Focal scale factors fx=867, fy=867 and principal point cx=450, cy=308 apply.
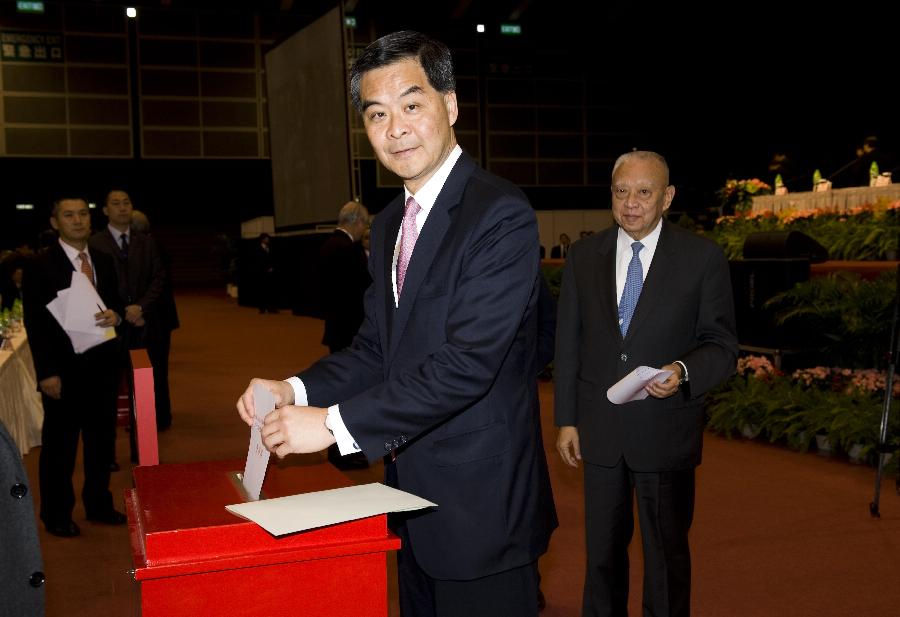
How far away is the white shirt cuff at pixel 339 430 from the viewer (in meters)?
1.27

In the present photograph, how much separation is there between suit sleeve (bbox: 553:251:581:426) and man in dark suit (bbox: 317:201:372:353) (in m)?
2.69

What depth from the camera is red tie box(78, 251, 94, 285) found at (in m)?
4.52

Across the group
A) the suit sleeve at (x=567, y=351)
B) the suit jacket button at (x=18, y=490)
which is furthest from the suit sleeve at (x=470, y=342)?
the suit sleeve at (x=567, y=351)

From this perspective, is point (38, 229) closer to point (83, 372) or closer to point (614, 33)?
point (614, 33)

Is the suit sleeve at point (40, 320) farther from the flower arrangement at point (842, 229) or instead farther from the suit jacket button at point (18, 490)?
the flower arrangement at point (842, 229)

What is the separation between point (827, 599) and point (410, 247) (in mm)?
2598

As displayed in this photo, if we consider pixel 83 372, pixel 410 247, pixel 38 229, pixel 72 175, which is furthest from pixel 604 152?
pixel 410 247

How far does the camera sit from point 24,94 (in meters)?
16.6

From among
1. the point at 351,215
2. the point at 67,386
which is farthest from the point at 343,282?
the point at 67,386

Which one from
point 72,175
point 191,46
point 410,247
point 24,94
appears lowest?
point 410,247

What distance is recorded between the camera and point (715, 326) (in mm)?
2438

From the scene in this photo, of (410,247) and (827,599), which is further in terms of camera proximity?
(827,599)

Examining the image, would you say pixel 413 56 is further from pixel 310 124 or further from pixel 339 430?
pixel 310 124

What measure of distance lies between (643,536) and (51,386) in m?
2.94
